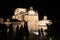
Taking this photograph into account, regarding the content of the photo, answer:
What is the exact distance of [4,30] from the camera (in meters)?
17.2

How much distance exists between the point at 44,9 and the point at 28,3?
11.7ft

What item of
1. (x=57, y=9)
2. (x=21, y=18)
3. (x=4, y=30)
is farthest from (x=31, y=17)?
(x=4, y=30)

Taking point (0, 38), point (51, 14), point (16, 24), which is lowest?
point (0, 38)

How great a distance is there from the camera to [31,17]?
26.0 metres

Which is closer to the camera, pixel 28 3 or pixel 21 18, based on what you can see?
pixel 21 18

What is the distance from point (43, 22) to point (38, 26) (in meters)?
1.24

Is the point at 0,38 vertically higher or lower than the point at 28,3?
lower

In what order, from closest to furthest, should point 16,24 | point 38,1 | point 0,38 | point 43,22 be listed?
point 0,38
point 16,24
point 43,22
point 38,1

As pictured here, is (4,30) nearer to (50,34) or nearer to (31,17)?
(50,34)

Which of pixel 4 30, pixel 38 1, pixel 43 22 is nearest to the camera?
pixel 4 30

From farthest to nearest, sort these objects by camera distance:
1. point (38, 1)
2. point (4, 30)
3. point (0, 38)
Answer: point (38, 1), point (4, 30), point (0, 38)

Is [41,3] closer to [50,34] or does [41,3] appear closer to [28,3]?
[28,3]

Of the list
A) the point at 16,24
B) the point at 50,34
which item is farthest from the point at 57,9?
the point at 50,34

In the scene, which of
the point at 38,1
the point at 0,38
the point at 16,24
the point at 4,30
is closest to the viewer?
the point at 0,38
